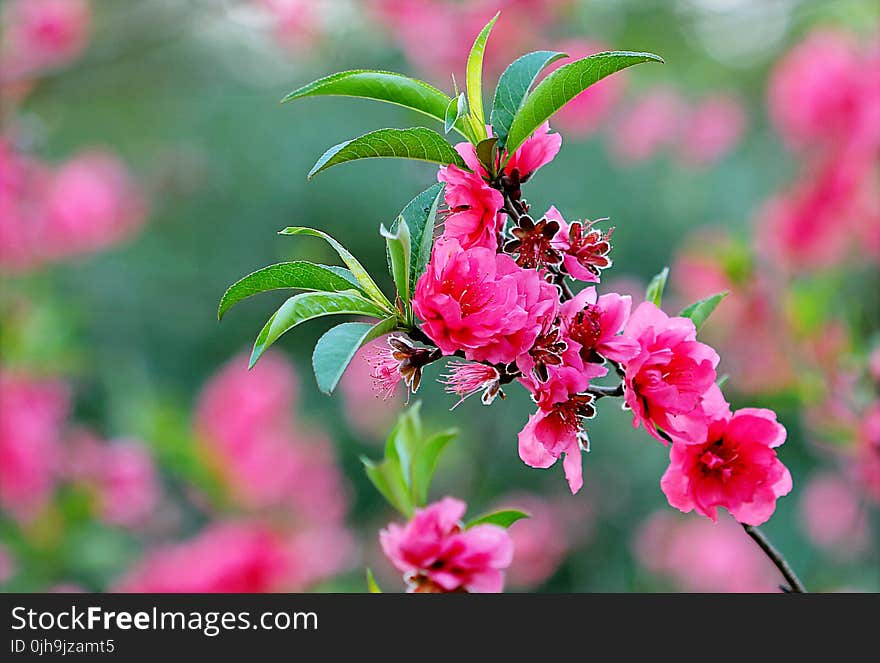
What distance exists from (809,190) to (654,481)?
0.82 m

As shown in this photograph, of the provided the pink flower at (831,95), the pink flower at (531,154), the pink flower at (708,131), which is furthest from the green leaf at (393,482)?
the pink flower at (708,131)

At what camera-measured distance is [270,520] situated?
167 cm

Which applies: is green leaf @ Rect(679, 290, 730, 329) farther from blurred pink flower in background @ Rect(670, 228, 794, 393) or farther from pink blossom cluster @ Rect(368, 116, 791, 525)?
blurred pink flower in background @ Rect(670, 228, 794, 393)

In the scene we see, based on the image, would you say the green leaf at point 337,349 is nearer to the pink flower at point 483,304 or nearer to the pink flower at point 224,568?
the pink flower at point 483,304

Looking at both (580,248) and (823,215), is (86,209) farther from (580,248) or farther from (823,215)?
(580,248)

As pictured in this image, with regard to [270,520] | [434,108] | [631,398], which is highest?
[270,520]

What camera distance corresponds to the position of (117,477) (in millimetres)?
1680

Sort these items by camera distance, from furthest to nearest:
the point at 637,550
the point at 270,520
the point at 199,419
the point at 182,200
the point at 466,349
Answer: the point at 182,200
the point at 637,550
the point at 199,419
the point at 270,520
the point at 466,349

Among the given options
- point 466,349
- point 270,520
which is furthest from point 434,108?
point 270,520

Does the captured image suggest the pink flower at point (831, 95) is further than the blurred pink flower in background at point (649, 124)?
No

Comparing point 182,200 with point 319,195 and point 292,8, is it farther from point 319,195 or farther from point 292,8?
point 292,8

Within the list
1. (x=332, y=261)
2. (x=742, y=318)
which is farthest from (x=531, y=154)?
(x=332, y=261)

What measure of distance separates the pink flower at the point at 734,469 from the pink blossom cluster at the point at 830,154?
1315 millimetres

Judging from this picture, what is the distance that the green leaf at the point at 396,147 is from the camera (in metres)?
0.49
